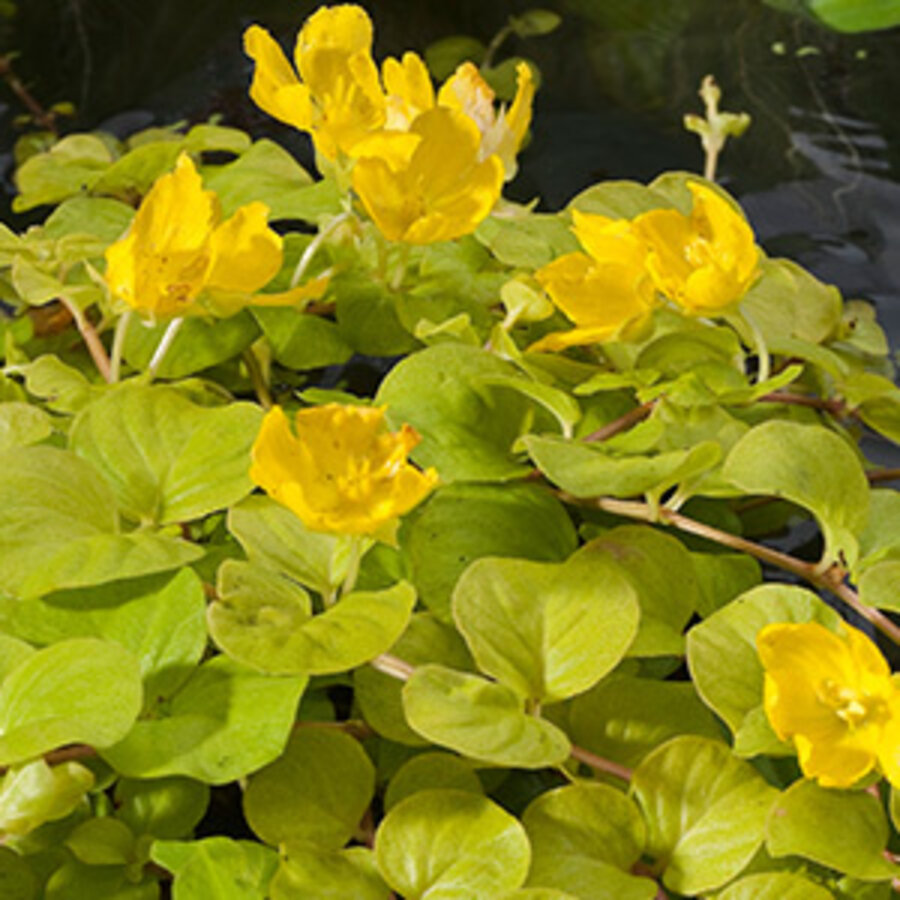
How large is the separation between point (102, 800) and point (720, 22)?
1.18 m

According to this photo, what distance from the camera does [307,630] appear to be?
1.75ft

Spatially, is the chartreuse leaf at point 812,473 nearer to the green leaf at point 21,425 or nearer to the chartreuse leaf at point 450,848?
the chartreuse leaf at point 450,848

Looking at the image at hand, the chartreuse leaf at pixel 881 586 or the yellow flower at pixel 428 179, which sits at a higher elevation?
the yellow flower at pixel 428 179

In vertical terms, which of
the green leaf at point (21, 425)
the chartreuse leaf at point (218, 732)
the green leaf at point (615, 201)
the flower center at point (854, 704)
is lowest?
the chartreuse leaf at point (218, 732)

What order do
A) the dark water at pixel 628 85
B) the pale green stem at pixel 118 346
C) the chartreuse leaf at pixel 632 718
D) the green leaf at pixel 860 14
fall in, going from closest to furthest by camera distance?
the chartreuse leaf at pixel 632 718 → the pale green stem at pixel 118 346 → the dark water at pixel 628 85 → the green leaf at pixel 860 14

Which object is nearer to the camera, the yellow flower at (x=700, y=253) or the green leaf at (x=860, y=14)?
the yellow flower at (x=700, y=253)

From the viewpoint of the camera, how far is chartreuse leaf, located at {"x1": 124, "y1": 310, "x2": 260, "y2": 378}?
0.74 metres

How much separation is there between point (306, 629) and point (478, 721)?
82mm

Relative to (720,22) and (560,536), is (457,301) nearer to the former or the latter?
(560,536)

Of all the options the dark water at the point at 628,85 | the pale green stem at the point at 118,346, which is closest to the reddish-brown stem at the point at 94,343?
the pale green stem at the point at 118,346

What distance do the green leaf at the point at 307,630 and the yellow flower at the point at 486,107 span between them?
0.99 ft

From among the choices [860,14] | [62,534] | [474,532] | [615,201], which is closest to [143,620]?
[62,534]

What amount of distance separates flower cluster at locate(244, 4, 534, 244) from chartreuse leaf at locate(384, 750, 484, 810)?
271mm

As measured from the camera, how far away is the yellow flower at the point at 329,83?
0.70m
